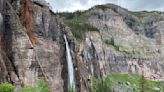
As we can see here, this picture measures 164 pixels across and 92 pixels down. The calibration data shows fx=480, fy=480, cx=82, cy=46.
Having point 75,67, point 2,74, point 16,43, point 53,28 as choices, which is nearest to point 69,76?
point 75,67

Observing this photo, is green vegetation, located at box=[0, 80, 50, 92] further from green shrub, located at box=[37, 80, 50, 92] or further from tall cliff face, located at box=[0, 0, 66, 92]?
tall cliff face, located at box=[0, 0, 66, 92]

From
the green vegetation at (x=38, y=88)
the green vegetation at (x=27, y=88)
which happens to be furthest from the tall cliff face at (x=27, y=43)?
the green vegetation at (x=27, y=88)

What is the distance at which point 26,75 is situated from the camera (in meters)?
75.4

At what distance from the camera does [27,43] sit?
252 ft

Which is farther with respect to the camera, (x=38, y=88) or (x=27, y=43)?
(x=27, y=43)

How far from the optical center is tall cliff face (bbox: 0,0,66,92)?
74688 mm

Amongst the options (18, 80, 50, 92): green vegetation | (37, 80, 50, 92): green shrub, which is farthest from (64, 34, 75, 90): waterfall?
(37, 80, 50, 92): green shrub

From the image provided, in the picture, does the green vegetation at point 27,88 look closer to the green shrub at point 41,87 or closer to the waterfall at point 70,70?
the green shrub at point 41,87

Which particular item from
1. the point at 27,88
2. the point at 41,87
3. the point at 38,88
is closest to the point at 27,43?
the point at 41,87

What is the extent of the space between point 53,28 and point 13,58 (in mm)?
22225

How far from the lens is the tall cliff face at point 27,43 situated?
74.7m

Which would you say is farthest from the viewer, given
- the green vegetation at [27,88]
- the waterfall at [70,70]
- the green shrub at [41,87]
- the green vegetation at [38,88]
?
the waterfall at [70,70]

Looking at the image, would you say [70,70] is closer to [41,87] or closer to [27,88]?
[41,87]

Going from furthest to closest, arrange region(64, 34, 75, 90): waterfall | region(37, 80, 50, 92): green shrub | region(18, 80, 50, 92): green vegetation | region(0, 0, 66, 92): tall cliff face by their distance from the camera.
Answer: region(64, 34, 75, 90): waterfall → region(0, 0, 66, 92): tall cliff face → region(37, 80, 50, 92): green shrub → region(18, 80, 50, 92): green vegetation
